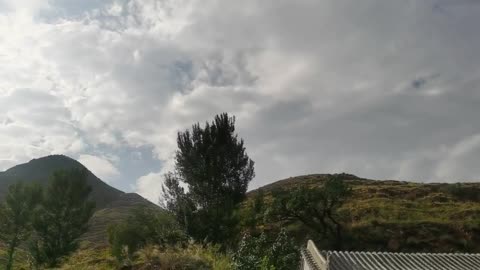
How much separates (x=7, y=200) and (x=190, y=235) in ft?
52.1

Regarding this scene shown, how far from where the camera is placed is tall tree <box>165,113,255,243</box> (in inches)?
1143

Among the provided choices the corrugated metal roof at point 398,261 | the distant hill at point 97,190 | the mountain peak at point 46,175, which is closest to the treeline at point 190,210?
the corrugated metal roof at point 398,261

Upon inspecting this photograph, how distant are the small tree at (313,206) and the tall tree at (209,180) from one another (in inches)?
185

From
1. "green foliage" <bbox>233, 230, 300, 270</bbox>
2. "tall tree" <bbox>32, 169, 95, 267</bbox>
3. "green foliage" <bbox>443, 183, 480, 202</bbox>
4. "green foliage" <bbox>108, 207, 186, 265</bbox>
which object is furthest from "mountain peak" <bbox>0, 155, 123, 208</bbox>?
"green foliage" <bbox>233, 230, 300, 270</bbox>

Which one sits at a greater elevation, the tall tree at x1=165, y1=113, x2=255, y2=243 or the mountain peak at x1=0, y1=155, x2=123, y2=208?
the mountain peak at x1=0, y1=155, x2=123, y2=208

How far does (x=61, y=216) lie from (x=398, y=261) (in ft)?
86.5

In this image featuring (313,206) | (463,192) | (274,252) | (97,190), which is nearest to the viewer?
(274,252)

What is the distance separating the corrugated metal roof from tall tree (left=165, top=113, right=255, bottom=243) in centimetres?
1287

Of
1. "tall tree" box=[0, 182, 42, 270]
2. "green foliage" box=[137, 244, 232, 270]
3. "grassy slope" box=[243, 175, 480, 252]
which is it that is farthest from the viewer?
"tall tree" box=[0, 182, 42, 270]

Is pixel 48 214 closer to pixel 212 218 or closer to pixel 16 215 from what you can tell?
pixel 16 215

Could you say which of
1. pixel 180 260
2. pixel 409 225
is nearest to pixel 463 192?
pixel 409 225

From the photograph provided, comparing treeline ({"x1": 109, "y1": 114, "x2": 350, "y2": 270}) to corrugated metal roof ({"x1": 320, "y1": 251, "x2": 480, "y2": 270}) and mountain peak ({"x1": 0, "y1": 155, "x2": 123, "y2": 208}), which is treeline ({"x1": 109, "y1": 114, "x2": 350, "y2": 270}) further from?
mountain peak ({"x1": 0, "y1": 155, "x2": 123, "y2": 208})

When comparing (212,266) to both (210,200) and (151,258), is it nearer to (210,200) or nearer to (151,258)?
(151,258)

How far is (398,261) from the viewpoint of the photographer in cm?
1683
